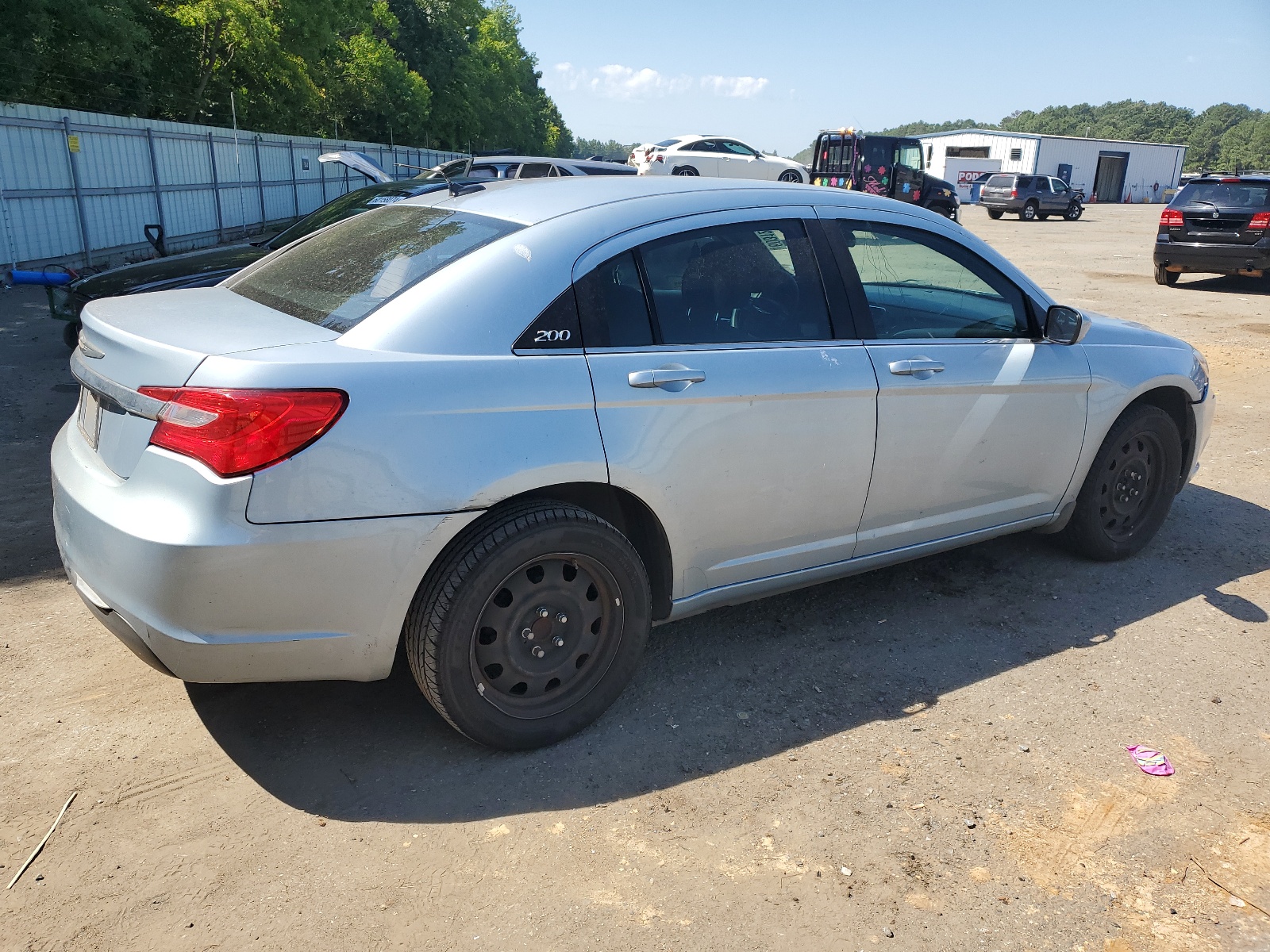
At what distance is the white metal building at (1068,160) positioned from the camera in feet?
191

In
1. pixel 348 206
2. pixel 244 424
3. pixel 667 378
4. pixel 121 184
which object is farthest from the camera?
pixel 121 184

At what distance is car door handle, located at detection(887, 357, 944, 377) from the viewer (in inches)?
138

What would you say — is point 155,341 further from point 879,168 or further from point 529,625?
point 879,168

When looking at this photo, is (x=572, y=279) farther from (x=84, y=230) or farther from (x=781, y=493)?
(x=84, y=230)

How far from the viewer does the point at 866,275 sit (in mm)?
3645

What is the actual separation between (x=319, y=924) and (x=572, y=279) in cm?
187

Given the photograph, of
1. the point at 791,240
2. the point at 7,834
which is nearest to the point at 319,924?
the point at 7,834

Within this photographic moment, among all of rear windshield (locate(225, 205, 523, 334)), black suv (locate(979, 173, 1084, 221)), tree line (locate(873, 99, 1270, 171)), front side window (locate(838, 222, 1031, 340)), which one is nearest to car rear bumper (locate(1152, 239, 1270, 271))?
front side window (locate(838, 222, 1031, 340))

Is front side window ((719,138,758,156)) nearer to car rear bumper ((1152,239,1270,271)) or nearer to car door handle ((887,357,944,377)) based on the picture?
car rear bumper ((1152,239,1270,271))

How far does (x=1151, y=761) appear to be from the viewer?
122 inches

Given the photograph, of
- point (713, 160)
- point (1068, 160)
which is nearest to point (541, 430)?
point (713, 160)

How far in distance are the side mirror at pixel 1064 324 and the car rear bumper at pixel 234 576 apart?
2621 millimetres

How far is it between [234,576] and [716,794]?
4.87 ft

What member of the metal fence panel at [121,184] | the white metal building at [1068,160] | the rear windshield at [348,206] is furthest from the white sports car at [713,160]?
the white metal building at [1068,160]
